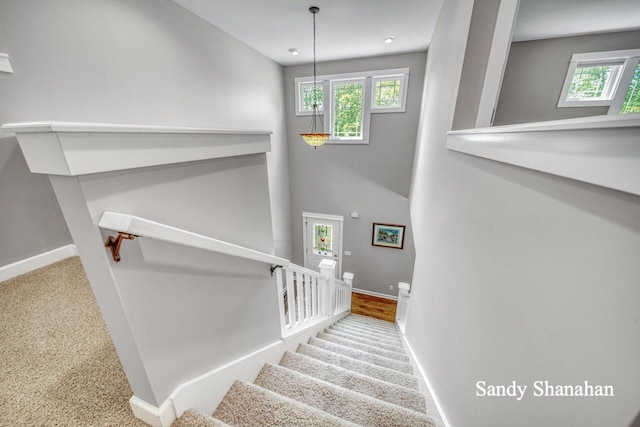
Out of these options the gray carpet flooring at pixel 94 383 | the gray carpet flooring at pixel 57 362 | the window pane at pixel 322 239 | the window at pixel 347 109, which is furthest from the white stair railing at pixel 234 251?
the window at pixel 347 109

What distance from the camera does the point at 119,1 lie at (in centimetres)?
211

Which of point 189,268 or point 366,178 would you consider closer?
point 189,268

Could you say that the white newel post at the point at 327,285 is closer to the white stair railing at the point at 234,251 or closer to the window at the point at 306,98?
the white stair railing at the point at 234,251

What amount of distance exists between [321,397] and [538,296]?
133cm

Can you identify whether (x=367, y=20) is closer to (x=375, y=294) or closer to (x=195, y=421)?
(x=195, y=421)

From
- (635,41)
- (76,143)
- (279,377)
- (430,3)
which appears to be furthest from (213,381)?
(635,41)

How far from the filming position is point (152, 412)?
1023mm

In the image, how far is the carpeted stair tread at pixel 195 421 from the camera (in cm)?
107

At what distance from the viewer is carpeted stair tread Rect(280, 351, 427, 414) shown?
1.53 metres

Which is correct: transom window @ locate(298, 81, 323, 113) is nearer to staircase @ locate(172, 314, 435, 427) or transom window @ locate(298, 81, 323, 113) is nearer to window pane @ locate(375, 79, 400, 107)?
window pane @ locate(375, 79, 400, 107)

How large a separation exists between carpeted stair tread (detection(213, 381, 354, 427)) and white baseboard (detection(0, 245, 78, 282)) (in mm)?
2084

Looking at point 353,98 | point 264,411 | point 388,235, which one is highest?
point 353,98

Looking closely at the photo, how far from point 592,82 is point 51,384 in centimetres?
541

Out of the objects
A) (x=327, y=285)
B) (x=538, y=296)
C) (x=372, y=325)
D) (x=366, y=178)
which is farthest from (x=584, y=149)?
(x=366, y=178)
